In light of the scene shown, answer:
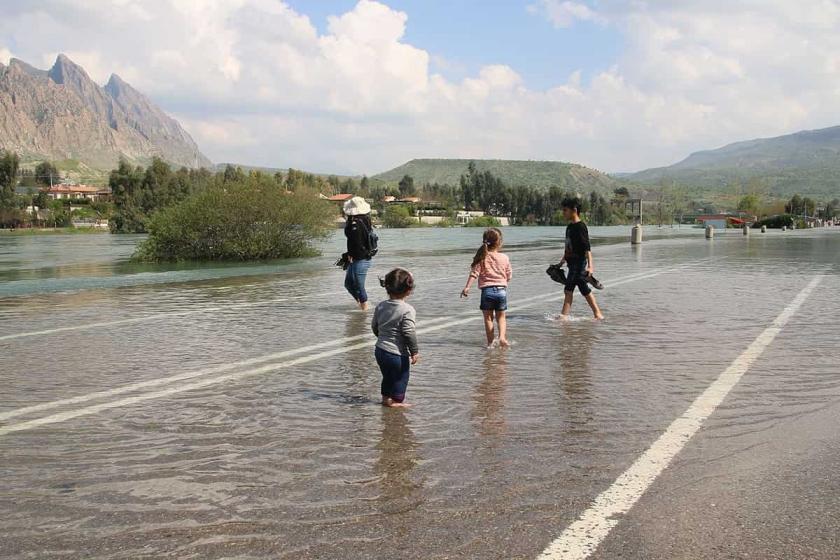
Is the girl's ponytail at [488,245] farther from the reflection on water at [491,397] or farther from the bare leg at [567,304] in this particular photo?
the bare leg at [567,304]

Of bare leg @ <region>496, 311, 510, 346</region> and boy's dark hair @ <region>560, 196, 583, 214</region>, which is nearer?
bare leg @ <region>496, 311, 510, 346</region>

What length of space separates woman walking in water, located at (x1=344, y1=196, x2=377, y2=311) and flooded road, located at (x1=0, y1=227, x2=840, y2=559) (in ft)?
4.80

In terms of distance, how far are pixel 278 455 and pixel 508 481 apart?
56.5 inches

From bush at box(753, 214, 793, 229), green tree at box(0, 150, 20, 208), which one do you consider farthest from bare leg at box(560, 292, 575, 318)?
green tree at box(0, 150, 20, 208)

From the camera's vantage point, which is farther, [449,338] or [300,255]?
[300,255]

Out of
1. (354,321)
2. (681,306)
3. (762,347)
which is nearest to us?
(762,347)

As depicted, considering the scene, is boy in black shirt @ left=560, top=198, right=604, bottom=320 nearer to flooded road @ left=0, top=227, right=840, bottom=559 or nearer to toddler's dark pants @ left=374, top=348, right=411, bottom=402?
flooded road @ left=0, top=227, right=840, bottom=559

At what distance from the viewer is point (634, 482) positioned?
450cm

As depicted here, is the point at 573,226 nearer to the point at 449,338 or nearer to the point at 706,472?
the point at 449,338

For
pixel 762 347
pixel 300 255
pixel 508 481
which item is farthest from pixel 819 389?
pixel 300 255

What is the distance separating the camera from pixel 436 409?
6.35 meters

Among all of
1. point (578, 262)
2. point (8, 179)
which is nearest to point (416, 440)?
point (578, 262)

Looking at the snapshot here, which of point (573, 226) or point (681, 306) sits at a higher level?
point (573, 226)

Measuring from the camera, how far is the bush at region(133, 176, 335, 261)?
3098 cm
